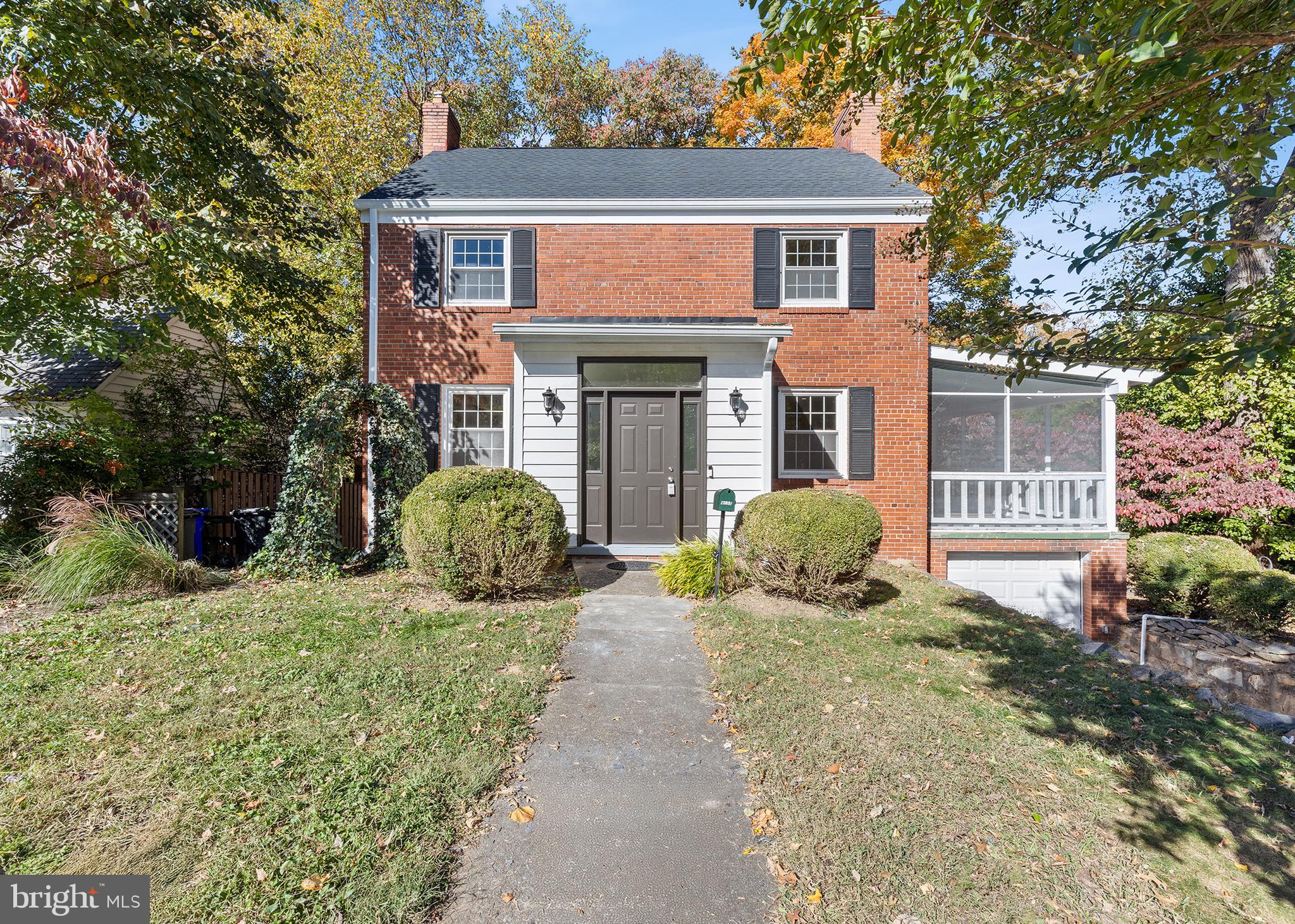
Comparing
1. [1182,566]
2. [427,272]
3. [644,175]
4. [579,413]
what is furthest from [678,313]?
[1182,566]

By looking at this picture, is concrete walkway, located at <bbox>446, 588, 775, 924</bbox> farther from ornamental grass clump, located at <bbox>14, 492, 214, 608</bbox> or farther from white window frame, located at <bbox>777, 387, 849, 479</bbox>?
white window frame, located at <bbox>777, 387, 849, 479</bbox>

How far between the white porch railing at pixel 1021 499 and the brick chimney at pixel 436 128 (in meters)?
11.6

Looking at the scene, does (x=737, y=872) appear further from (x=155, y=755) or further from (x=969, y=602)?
(x=969, y=602)

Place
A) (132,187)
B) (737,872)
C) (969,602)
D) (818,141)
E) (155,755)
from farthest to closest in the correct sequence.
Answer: (818,141), (969,602), (132,187), (155,755), (737,872)

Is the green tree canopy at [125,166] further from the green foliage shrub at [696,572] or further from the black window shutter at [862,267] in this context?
the black window shutter at [862,267]

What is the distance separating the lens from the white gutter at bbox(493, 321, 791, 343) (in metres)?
7.98

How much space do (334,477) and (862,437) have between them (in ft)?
25.9

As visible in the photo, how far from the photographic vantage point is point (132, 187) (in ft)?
20.7

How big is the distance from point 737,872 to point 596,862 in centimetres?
65

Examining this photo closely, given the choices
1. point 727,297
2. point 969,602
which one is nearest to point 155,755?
point 969,602

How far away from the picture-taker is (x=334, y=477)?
7.50 meters

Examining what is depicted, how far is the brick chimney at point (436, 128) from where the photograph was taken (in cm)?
1180

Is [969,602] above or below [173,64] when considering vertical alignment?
below

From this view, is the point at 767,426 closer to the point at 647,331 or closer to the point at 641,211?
the point at 647,331
